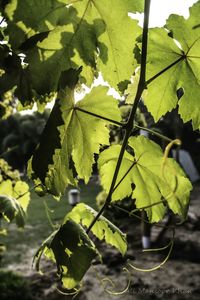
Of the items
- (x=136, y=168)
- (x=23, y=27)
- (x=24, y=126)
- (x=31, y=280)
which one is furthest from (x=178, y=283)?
(x=24, y=126)

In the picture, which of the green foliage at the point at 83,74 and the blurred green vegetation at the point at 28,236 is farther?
the blurred green vegetation at the point at 28,236

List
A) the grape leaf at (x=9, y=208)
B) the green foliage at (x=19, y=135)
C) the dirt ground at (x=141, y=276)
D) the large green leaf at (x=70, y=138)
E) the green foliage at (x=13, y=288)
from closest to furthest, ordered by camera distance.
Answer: the large green leaf at (x=70, y=138)
the grape leaf at (x=9, y=208)
the green foliage at (x=13, y=288)
the dirt ground at (x=141, y=276)
the green foliage at (x=19, y=135)

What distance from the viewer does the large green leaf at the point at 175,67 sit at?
684 mm

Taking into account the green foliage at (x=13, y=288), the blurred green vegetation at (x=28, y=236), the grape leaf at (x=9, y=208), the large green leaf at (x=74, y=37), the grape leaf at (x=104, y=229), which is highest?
the large green leaf at (x=74, y=37)

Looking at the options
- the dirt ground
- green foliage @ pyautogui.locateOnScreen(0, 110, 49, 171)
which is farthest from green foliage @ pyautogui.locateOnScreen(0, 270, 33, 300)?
green foliage @ pyautogui.locateOnScreen(0, 110, 49, 171)

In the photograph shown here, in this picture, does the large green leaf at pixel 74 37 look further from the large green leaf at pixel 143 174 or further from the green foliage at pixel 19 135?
the green foliage at pixel 19 135

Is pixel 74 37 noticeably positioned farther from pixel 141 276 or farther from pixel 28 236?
pixel 28 236

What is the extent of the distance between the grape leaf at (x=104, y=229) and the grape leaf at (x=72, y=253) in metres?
0.11

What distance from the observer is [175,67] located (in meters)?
0.73

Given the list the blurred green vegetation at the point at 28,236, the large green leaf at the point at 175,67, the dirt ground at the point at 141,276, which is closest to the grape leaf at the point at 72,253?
the large green leaf at the point at 175,67

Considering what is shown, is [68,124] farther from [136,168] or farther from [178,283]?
[178,283]

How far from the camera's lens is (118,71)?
711 mm

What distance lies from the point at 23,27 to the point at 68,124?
0.17m

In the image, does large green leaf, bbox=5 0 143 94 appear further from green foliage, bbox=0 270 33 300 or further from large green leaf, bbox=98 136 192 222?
green foliage, bbox=0 270 33 300
